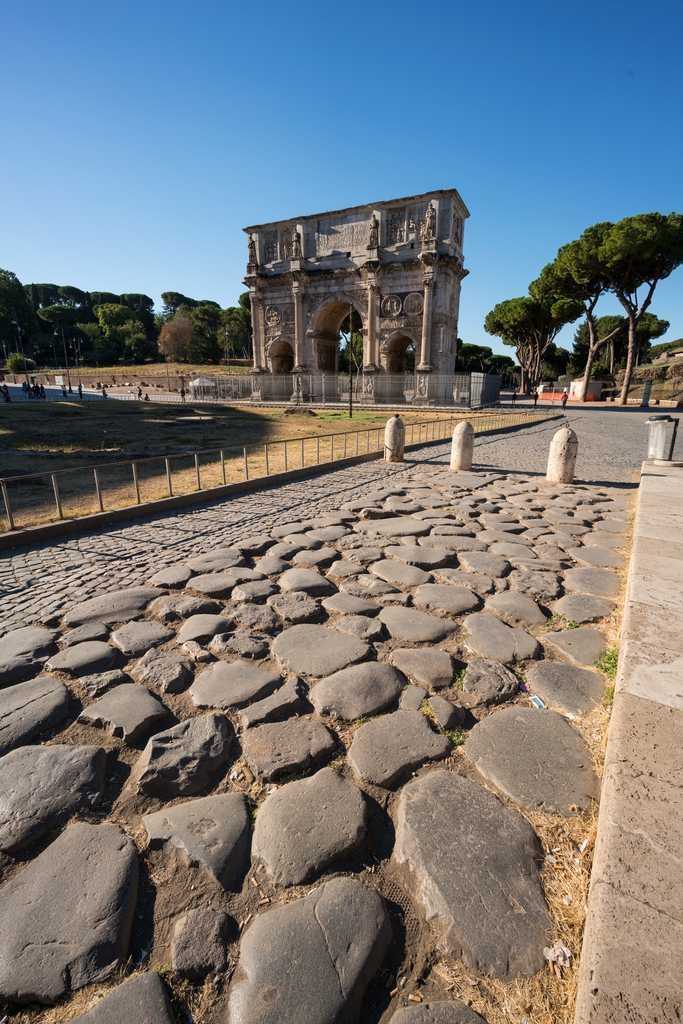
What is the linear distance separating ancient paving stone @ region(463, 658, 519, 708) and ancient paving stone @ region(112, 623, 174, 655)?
1.94 m

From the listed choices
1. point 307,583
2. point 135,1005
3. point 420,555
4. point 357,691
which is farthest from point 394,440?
point 135,1005

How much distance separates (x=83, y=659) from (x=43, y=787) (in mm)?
992

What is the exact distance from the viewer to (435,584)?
392cm

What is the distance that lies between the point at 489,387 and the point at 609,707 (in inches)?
1210

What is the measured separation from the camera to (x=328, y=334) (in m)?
37.1

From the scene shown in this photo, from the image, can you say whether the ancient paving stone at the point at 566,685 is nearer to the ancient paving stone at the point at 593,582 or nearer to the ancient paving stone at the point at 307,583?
the ancient paving stone at the point at 593,582

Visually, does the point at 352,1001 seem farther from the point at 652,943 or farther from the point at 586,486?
the point at 586,486

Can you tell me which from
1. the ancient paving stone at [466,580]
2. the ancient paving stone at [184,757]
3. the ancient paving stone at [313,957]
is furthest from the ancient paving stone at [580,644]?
the ancient paving stone at [184,757]

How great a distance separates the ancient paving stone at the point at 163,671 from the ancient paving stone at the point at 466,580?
218cm

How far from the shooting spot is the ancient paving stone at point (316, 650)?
280 cm

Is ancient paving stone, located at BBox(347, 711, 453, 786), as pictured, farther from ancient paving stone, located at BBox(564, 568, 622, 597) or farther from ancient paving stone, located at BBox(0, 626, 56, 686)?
ancient paving stone, located at BBox(564, 568, 622, 597)

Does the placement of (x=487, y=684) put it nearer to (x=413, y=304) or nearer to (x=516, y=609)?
(x=516, y=609)

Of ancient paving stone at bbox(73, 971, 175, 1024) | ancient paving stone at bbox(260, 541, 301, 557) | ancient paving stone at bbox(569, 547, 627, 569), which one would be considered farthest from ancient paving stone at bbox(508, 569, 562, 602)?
ancient paving stone at bbox(73, 971, 175, 1024)

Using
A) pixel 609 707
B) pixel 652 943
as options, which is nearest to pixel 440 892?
pixel 652 943
